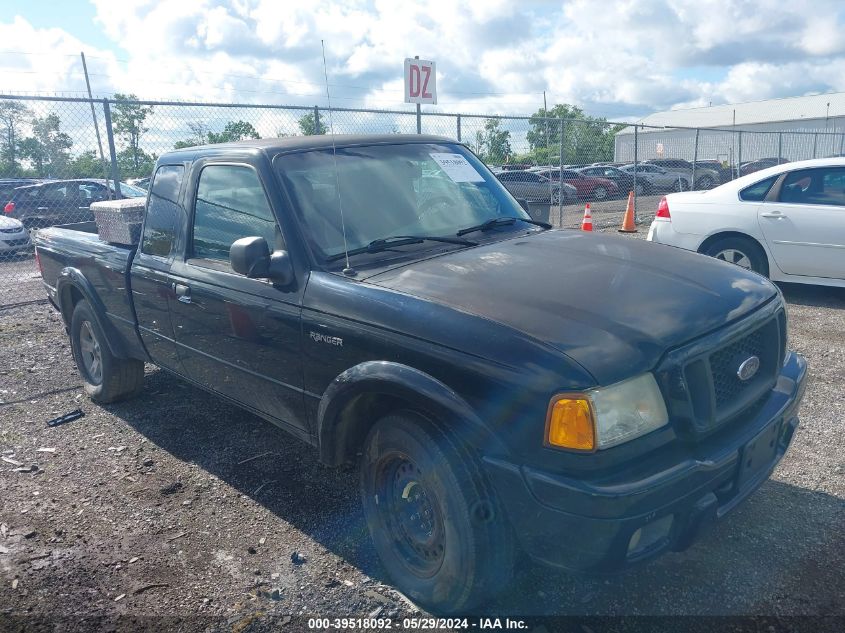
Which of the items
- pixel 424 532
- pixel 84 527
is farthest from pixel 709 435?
pixel 84 527

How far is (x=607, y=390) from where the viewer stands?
2.21 m

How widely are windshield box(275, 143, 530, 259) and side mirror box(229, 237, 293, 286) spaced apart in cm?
17

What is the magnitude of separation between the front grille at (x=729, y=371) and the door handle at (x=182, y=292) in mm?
2716

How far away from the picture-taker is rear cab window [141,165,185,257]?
400 centimetres

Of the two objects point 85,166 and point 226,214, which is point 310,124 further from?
point 226,214

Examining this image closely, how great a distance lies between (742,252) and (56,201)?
13.5 metres

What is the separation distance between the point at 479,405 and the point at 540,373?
254mm

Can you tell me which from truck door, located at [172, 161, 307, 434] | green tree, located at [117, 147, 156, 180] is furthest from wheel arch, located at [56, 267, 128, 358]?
green tree, located at [117, 147, 156, 180]

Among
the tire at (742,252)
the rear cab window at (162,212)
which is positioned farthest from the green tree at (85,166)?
the tire at (742,252)

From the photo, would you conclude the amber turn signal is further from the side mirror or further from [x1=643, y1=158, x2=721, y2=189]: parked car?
[x1=643, y1=158, x2=721, y2=189]: parked car

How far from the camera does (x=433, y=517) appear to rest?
2.68 meters

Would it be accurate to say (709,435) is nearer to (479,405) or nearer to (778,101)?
(479,405)

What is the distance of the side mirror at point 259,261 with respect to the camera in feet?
9.68

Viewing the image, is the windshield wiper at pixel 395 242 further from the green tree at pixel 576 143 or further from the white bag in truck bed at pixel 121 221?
the green tree at pixel 576 143
